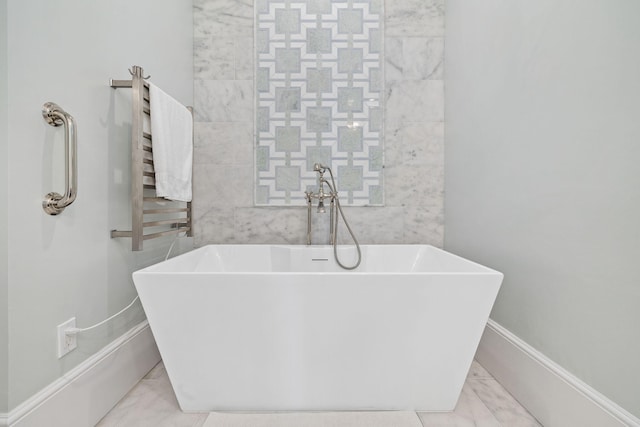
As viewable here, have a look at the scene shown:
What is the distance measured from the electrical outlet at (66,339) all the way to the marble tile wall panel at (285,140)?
1.10m

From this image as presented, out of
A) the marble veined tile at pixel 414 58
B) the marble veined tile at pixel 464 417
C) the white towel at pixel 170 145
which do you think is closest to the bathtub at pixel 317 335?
the marble veined tile at pixel 464 417

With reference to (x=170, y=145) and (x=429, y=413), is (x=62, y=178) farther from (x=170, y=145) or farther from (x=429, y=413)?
(x=429, y=413)

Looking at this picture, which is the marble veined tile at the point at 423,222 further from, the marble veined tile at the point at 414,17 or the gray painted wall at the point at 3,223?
the gray painted wall at the point at 3,223

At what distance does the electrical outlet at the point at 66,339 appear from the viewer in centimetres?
115

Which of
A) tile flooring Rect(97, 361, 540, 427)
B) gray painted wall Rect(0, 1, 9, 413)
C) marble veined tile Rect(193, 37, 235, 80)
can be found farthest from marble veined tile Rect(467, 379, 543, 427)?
marble veined tile Rect(193, 37, 235, 80)

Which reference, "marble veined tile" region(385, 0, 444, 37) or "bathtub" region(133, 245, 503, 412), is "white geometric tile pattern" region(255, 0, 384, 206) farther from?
"bathtub" region(133, 245, 503, 412)

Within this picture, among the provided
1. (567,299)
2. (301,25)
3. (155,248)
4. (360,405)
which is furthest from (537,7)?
(155,248)

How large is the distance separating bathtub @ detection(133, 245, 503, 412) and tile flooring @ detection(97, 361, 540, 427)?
6 centimetres

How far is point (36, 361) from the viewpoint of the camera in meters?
1.06

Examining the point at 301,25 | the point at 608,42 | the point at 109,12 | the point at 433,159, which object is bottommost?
the point at 433,159

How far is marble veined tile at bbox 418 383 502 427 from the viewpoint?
4.24ft

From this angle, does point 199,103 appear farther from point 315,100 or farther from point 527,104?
point 527,104

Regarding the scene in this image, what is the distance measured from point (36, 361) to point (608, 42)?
2.13 m

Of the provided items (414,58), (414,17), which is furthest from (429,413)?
(414,17)
